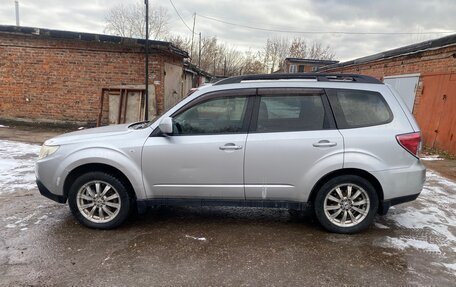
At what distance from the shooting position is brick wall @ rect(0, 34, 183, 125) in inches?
478

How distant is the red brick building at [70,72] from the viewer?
12047 millimetres

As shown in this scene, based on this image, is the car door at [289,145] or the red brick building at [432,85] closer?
the car door at [289,145]

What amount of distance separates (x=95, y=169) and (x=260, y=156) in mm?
1968

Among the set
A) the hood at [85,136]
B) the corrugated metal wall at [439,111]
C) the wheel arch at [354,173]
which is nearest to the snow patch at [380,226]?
the wheel arch at [354,173]

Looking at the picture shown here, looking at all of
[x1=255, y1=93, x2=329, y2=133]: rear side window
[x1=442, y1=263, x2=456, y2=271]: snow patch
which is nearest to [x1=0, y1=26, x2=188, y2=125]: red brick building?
[x1=255, y1=93, x2=329, y2=133]: rear side window

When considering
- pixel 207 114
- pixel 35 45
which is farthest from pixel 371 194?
pixel 35 45

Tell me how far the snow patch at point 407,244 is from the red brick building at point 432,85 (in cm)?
664

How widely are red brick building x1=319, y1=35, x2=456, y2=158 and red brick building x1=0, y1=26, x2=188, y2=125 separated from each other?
27.3 ft

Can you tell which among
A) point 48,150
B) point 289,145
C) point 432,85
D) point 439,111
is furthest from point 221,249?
point 432,85

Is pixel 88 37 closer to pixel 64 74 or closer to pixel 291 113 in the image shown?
pixel 64 74

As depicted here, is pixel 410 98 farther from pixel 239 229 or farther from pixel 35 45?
pixel 35 45

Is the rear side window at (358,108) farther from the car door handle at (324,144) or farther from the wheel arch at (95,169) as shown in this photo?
the wheel arch at (95,169)

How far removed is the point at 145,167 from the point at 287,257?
6.13ft

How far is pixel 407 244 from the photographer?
3.90 meters
